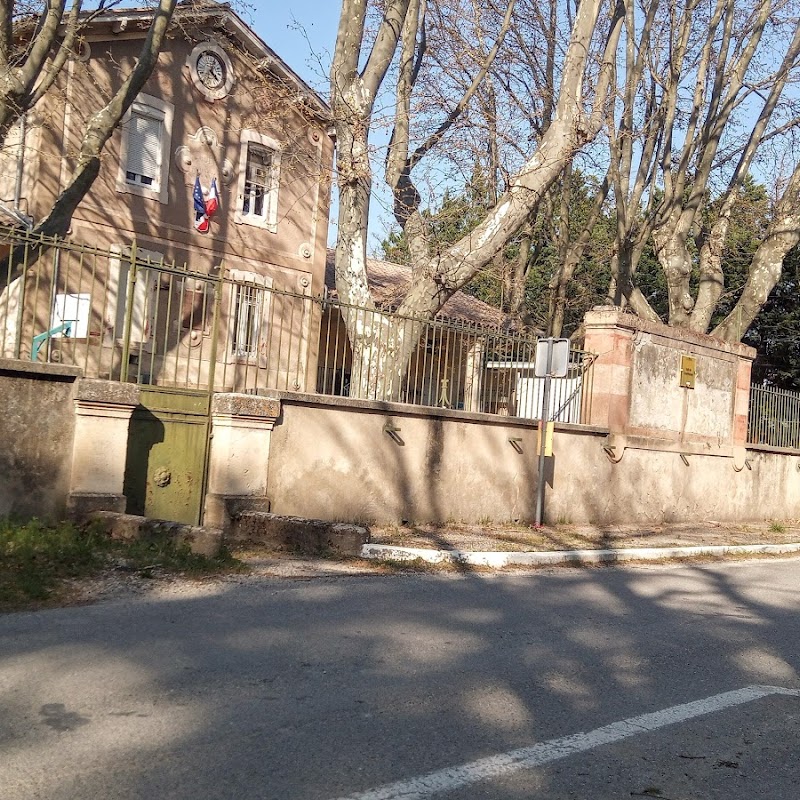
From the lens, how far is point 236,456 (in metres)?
10.3

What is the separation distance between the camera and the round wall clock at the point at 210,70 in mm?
22109

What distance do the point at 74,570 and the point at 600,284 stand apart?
29569mm

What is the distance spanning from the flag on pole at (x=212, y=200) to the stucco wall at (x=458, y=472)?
1128 centimetres

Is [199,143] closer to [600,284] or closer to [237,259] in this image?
[237,259]

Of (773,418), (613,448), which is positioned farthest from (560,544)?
(773,418)

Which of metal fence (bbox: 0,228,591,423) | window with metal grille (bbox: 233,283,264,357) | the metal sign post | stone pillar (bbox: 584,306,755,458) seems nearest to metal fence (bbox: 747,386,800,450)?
stone pillar (bbox: 584,306,755,458)

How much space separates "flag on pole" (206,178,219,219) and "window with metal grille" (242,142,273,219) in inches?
34.4

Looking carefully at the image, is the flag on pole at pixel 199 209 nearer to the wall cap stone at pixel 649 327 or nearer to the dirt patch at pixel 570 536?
the wall cap stone at pixel 649 327

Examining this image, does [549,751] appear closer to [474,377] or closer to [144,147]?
[474,377]

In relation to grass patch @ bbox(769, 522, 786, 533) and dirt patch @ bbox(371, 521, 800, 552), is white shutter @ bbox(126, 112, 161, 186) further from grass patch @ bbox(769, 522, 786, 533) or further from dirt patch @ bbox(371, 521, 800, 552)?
grass patch @ bbox(769, 522, 786, 533)

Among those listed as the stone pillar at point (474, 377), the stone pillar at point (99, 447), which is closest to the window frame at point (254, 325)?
the stone pillar at point (99, 447)

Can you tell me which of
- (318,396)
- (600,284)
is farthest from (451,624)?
(600,284)

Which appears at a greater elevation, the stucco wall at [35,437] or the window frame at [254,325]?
the window frame at [254,325]

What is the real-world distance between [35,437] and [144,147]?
13.9 metres
